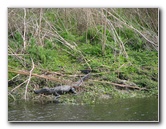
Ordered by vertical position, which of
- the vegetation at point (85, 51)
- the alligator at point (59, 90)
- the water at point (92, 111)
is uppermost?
the vegetation at point (85, 51)

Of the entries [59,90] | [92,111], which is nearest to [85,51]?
[59,90]

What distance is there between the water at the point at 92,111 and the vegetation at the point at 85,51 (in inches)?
11.9

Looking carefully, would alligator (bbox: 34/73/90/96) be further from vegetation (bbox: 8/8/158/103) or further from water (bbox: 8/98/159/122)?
water (bbox: 8/98/159/122)

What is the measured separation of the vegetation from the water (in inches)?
11.9

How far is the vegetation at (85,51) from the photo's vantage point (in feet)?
24.4

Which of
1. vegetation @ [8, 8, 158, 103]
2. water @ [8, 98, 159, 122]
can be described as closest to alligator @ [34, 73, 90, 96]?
vegetation @ [8, 8, 158, 103]

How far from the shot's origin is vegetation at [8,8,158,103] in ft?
24.4

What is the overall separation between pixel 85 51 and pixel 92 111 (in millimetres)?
2141

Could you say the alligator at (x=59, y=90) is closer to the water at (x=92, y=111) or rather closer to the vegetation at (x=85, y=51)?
the vegetation at (x=85, y=51)

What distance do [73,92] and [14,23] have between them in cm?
140

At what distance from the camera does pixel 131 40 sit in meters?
8.48

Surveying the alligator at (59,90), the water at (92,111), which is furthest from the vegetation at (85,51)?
the water at (92,111)
